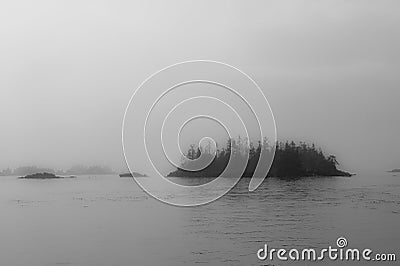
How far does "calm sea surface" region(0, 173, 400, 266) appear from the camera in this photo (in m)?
14.0

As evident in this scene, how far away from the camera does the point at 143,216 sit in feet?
75.0

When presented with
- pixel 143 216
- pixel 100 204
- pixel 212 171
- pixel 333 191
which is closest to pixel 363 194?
pixel 333 191

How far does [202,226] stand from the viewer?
19.2 metres

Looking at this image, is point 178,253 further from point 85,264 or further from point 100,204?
point 100,204

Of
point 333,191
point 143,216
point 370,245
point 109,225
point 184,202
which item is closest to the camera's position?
point 370,245

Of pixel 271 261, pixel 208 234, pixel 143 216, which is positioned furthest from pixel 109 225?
pixel 271 261

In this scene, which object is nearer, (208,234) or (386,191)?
(208,234)

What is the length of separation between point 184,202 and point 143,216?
153 inches

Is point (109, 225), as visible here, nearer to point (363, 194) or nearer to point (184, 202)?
point (184, 202)

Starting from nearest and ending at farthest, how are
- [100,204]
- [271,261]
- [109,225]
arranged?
[271,261] < [109,225] < [100,204]

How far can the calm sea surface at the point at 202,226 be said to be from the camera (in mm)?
13953

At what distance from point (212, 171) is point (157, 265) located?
1143cm

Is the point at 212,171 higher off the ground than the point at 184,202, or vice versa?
the point at 212,171

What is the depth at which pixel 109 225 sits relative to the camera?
20391 millimetres
